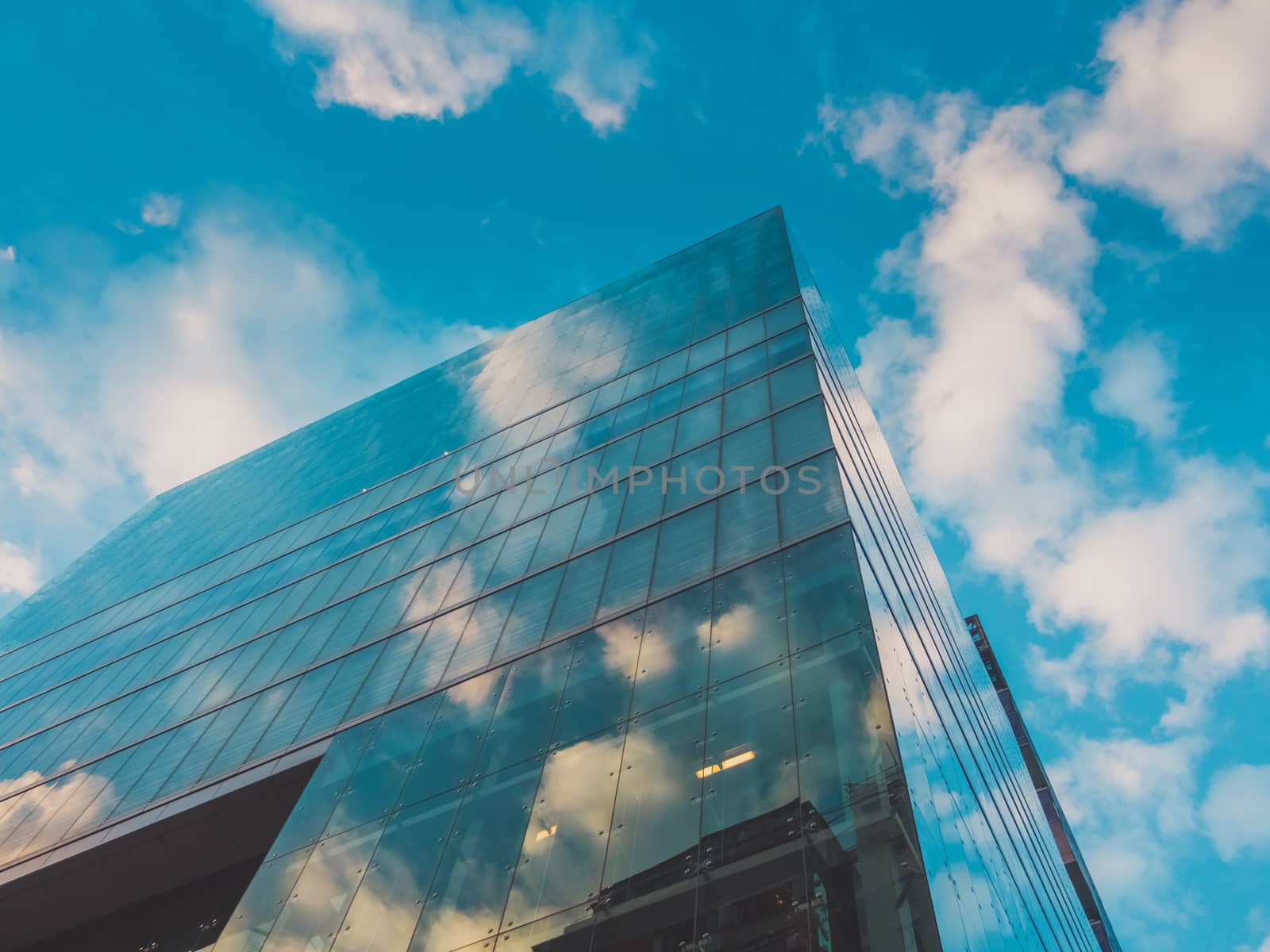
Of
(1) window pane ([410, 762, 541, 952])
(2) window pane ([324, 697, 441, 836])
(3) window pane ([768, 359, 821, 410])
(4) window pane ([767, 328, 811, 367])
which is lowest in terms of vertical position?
(1) window pane ([410, 762, 541, 952])

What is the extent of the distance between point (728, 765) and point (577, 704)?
124 inches

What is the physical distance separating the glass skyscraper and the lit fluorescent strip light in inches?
1.0

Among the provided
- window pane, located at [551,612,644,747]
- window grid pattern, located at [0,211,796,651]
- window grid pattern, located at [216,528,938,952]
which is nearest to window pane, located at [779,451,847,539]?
window grid pattern, located at [216,528,938,952]

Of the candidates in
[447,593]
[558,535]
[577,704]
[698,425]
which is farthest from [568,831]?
[698,425]

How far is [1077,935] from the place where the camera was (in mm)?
25938

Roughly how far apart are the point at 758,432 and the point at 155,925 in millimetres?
14677

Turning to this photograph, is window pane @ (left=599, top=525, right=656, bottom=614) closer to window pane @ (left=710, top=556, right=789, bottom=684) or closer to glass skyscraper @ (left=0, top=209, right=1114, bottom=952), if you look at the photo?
glass skyscraper @ (left=0, top=209, right=1114, bottom=952)

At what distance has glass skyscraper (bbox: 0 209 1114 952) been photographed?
9195mm

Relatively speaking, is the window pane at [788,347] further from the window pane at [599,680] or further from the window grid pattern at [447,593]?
the window pane at [599,680]

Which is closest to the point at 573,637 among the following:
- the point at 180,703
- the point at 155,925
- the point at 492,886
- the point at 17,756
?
the point at 492,886

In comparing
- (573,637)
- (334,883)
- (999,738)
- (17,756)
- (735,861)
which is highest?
(999,738)

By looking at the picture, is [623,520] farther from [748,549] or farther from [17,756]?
[17,756]

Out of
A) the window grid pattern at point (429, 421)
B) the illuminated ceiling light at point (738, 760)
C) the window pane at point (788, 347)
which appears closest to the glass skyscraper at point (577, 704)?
the illuminated ceiling light at point (738, 760)

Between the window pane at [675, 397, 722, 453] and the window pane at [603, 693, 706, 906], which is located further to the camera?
the window pane at [675, 397, 722, 453]
